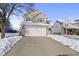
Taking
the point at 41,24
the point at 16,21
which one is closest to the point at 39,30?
the point at 41,24

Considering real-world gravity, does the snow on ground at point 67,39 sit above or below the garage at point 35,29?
below

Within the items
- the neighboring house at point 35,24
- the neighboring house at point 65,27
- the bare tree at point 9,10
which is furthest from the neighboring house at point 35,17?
the neighboring house at point 65,27

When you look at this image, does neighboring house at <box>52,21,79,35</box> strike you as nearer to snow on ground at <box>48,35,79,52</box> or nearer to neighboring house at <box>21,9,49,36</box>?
snow on ground at <box>48,35,79,52</box>

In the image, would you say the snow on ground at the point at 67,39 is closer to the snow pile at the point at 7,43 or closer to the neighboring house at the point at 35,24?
the neighboring house at the point at 35,24

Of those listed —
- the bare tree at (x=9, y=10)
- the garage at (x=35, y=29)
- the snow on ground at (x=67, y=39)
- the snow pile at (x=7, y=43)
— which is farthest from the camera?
the garage at (x=35, y=29)

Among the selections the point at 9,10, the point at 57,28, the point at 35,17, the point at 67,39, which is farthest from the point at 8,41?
the point at 67,39

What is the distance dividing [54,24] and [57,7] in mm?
377

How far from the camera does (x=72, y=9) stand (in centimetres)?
585

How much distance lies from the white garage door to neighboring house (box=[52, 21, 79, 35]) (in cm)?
21

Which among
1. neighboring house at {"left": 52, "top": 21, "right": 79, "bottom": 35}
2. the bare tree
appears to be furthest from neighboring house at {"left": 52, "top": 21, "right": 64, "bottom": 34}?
the bare tree

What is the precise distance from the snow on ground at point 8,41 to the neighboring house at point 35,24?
0.57 ft

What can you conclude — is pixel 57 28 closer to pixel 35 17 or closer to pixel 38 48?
pixel 35 17

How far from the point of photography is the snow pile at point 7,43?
5682mm

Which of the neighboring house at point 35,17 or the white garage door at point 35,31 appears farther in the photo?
the white garage door at point 35,31
